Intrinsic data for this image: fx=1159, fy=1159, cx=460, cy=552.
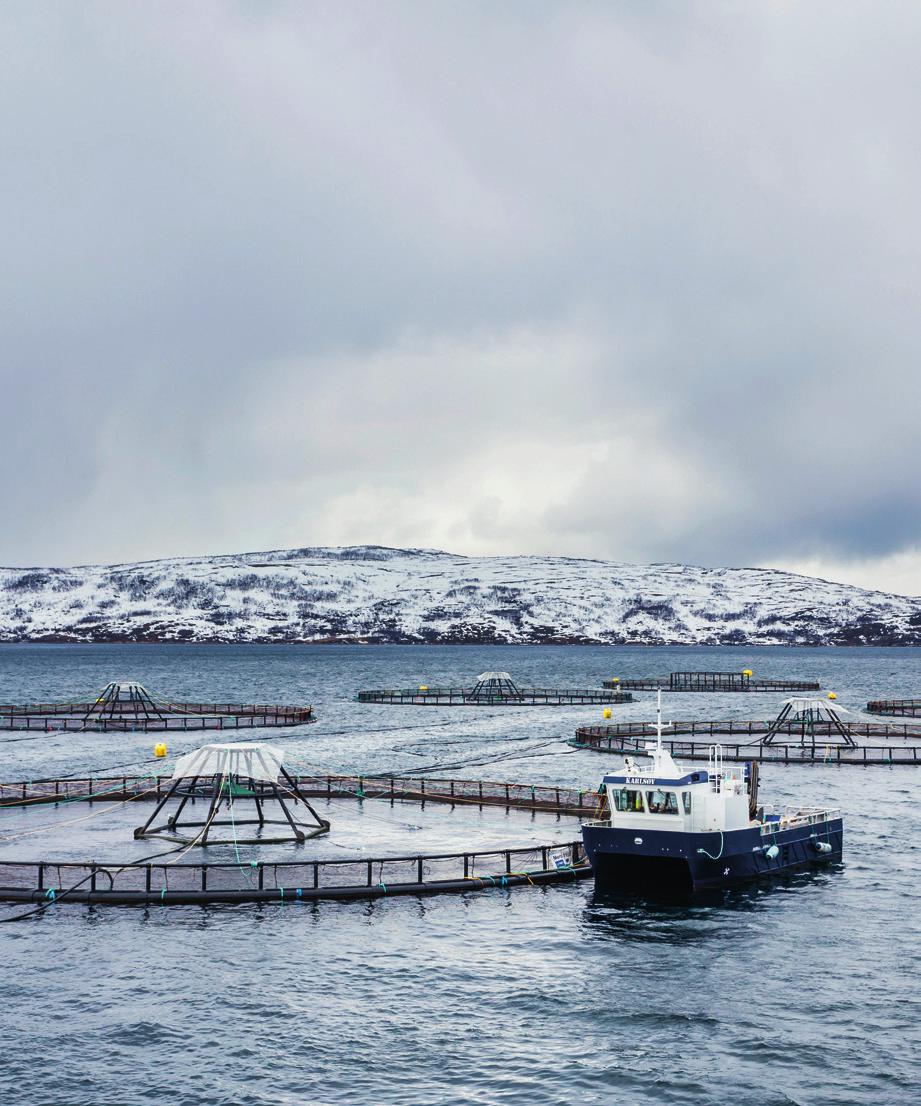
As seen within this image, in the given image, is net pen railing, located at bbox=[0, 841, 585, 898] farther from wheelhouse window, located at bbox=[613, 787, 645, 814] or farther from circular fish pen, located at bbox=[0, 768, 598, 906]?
wheelhouse window, located at bbox=[613, 787, 645, 814]

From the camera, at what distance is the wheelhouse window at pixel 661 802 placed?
6203cm

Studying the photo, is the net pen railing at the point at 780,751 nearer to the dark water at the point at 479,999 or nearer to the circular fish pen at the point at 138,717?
the circular fish pen at the point at 138,717

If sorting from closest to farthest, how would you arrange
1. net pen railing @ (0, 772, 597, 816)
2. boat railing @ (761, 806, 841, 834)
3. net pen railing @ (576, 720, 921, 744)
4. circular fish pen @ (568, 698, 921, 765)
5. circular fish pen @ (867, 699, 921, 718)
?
1. boat railing @ (761, 806, 841, 834)
2. net pen railing @ (0, 772, 597, 816)
3. circular fish pen @ (568, 698, 921, 765)
4. net pen railing @ (576, 720, 921, 744)
5. circular fish pen @ (867, 699, 921, 718)

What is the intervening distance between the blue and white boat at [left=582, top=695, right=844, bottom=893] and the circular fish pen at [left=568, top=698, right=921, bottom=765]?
44459 millimetres

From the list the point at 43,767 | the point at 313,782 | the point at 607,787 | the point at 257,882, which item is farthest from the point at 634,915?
the point at 43,767

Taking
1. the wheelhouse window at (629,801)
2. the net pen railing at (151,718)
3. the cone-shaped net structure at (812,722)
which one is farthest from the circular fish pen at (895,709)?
the wheelhouse window at (629,801)

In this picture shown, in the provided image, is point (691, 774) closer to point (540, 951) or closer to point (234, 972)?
point (540, 951)

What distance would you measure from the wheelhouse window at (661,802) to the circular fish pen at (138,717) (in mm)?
90246

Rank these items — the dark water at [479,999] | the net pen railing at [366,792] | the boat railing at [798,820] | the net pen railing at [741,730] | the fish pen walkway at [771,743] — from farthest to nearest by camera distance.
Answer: the net pen railing at [741,730] < the fish pen walkway at [771,743] < the net pen railing at [366,792] < the boat railing at [798,820] < the dark water at [479,999]

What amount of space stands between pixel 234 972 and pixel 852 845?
149 feet

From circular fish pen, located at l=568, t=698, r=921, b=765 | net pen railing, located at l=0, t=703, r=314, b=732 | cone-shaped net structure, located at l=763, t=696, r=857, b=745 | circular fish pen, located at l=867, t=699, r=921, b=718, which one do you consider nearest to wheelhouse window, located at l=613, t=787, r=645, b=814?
circular fish pen, located at l=568, t=698, r=921, b=765

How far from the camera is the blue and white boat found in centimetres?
6012

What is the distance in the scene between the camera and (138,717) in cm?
16725

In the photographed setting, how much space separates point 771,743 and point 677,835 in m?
75.3
